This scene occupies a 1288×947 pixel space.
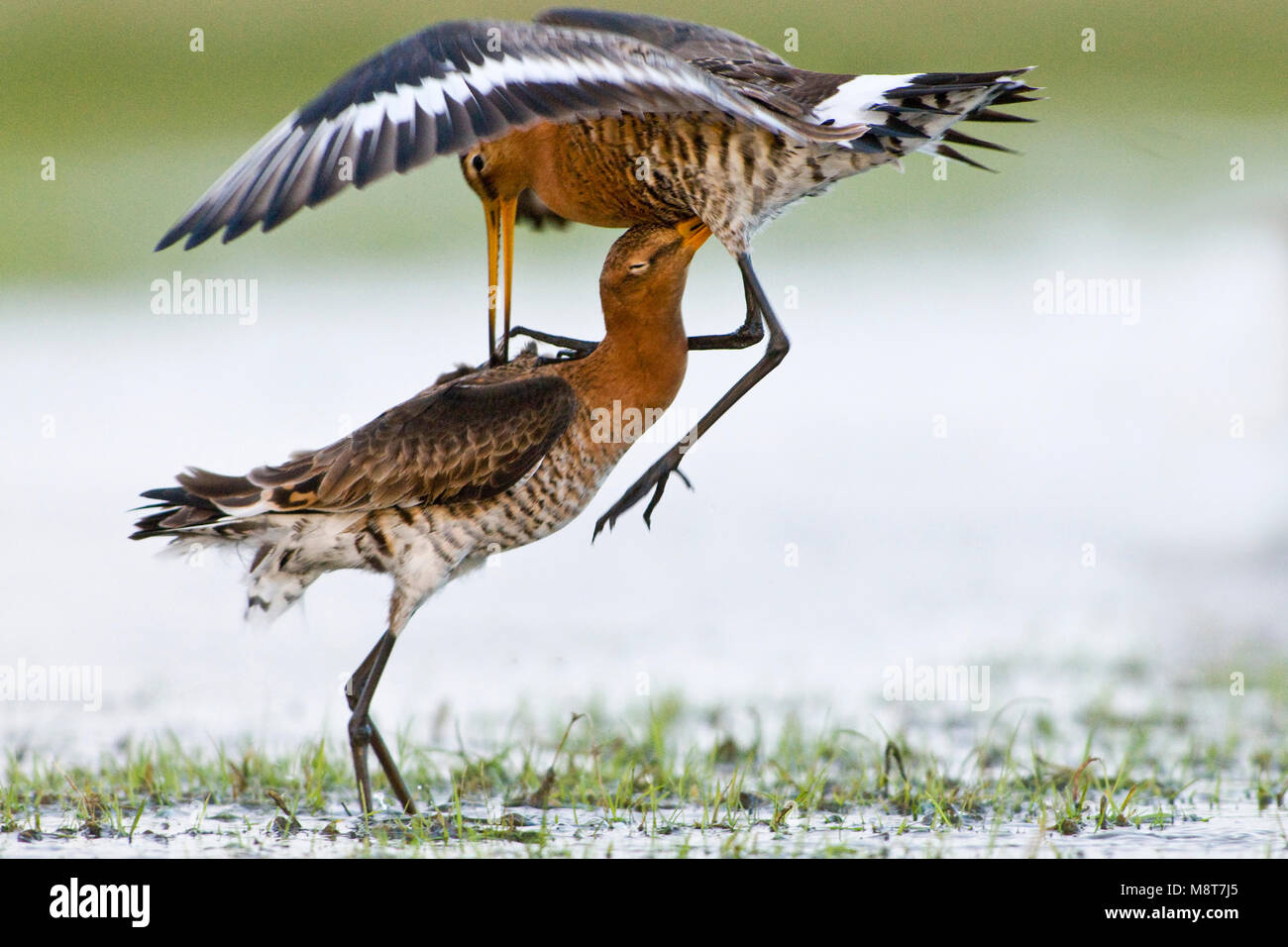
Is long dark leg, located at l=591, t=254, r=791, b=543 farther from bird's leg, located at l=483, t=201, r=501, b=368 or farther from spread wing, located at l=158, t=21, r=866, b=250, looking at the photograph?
spread wing, located at l=158, t=21, r=866, b=250

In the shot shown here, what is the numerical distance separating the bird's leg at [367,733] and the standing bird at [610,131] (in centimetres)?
88

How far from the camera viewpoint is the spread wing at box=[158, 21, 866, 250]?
4414mm

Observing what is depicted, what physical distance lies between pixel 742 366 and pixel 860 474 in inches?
43.8

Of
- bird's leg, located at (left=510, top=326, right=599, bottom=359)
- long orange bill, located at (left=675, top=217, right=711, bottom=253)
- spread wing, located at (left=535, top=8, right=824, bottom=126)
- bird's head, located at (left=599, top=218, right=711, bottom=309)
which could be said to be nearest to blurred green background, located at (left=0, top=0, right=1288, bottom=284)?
spread wing, located at (left=535, top=8, right=824, bottom=126)

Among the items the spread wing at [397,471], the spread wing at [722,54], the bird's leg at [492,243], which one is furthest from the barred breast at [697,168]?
the spread wing at [397,471]

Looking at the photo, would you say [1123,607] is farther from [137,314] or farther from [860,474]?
[137,314]

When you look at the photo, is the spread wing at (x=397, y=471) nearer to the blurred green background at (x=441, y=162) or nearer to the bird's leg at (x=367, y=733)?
the bird's leg at (x=367, y=733)

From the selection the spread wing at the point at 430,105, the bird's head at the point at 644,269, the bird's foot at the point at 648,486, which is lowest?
the bird's foot at the point at 648,486

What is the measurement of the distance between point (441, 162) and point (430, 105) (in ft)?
30.2

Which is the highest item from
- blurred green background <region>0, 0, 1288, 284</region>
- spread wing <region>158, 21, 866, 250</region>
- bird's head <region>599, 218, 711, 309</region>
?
blurred green background <region>0, 0, 1288, 284</region>

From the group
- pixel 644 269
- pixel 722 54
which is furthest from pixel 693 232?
pixel 722 54

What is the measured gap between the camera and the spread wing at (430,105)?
4414 millimetres

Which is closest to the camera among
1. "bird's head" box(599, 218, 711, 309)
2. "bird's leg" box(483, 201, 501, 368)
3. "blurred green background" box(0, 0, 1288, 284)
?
"bird's head" box(599, 218, 711, 309)
